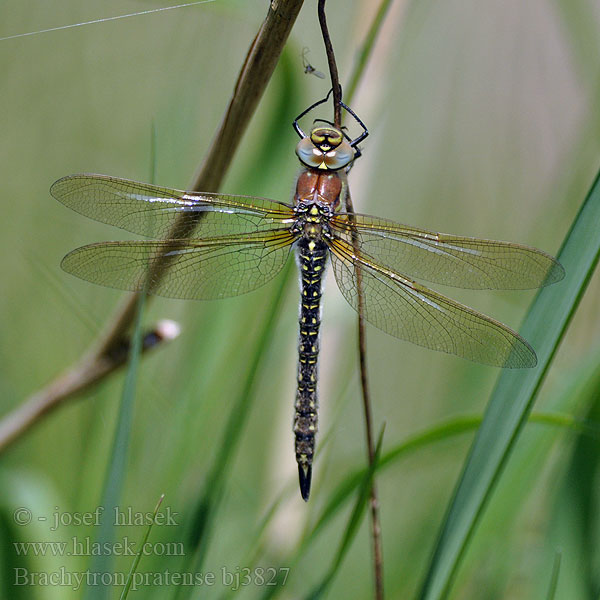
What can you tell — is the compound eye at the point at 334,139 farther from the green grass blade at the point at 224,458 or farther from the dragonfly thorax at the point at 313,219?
the green grass blade at the point at 224,458

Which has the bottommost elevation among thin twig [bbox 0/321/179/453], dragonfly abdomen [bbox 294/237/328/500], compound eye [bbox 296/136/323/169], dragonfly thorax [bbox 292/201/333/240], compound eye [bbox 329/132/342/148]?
thin twig [bbox 0/321/179/453]

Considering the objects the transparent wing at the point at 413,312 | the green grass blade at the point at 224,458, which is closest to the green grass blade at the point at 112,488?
the green grass blade at the point at 224,458

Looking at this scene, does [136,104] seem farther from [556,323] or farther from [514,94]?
[556,323]

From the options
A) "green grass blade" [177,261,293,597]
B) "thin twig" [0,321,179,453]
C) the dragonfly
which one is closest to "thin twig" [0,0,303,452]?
"thin twig" [0,321,179,453]

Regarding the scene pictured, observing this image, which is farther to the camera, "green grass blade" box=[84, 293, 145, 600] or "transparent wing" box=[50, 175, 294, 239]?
"transparent wing" box=[50, 175, 294, 239]

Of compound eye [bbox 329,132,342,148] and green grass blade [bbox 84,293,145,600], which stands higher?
compound eye [bbox 329,132,342,148]

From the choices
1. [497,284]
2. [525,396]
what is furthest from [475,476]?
[497,284]

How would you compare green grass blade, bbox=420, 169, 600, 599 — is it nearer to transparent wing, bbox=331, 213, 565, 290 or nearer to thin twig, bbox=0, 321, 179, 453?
transparent wing, bbox=331, 213, 565, 290
